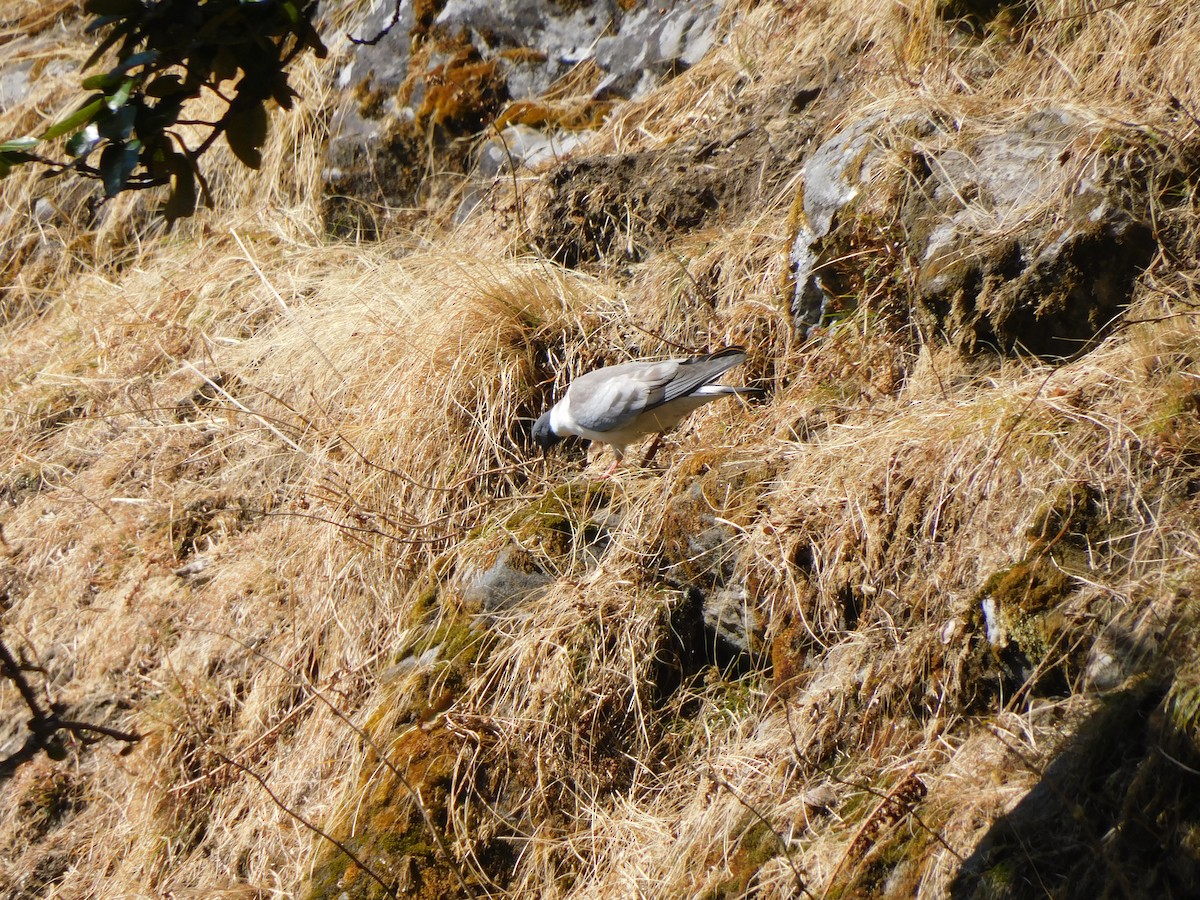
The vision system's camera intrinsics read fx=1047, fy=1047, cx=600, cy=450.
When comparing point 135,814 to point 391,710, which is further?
point 135,814

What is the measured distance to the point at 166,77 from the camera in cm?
163

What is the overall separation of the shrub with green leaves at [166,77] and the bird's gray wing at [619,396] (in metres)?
2.40

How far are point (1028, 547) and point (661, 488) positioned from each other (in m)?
1.37

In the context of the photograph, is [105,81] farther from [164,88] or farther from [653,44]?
[653,44]

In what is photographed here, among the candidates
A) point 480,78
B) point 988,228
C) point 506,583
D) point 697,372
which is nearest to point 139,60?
point 506,583

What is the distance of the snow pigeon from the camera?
387 centimetres

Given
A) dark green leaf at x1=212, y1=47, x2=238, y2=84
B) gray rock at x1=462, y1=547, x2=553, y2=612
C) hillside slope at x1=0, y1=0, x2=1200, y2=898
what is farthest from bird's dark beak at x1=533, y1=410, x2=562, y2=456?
dark green leaf at x1=212, y1=47, x2=238, y2=84

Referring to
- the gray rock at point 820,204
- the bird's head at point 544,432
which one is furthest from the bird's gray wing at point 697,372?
the bird's head at point 544,432

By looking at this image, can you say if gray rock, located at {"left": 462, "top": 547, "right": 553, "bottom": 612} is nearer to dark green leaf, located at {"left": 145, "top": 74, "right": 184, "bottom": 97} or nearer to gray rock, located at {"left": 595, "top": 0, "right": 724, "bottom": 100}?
dark green leaf, located at {"left": 145, "top": 74, "right": 184, "bottom": 97}

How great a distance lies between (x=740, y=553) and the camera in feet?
10.9

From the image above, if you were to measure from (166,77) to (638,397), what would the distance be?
8.27 feet

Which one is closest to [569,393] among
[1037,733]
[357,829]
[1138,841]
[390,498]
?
[390,498]

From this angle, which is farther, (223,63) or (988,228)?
(988,228)

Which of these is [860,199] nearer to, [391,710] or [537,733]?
[537,733]
